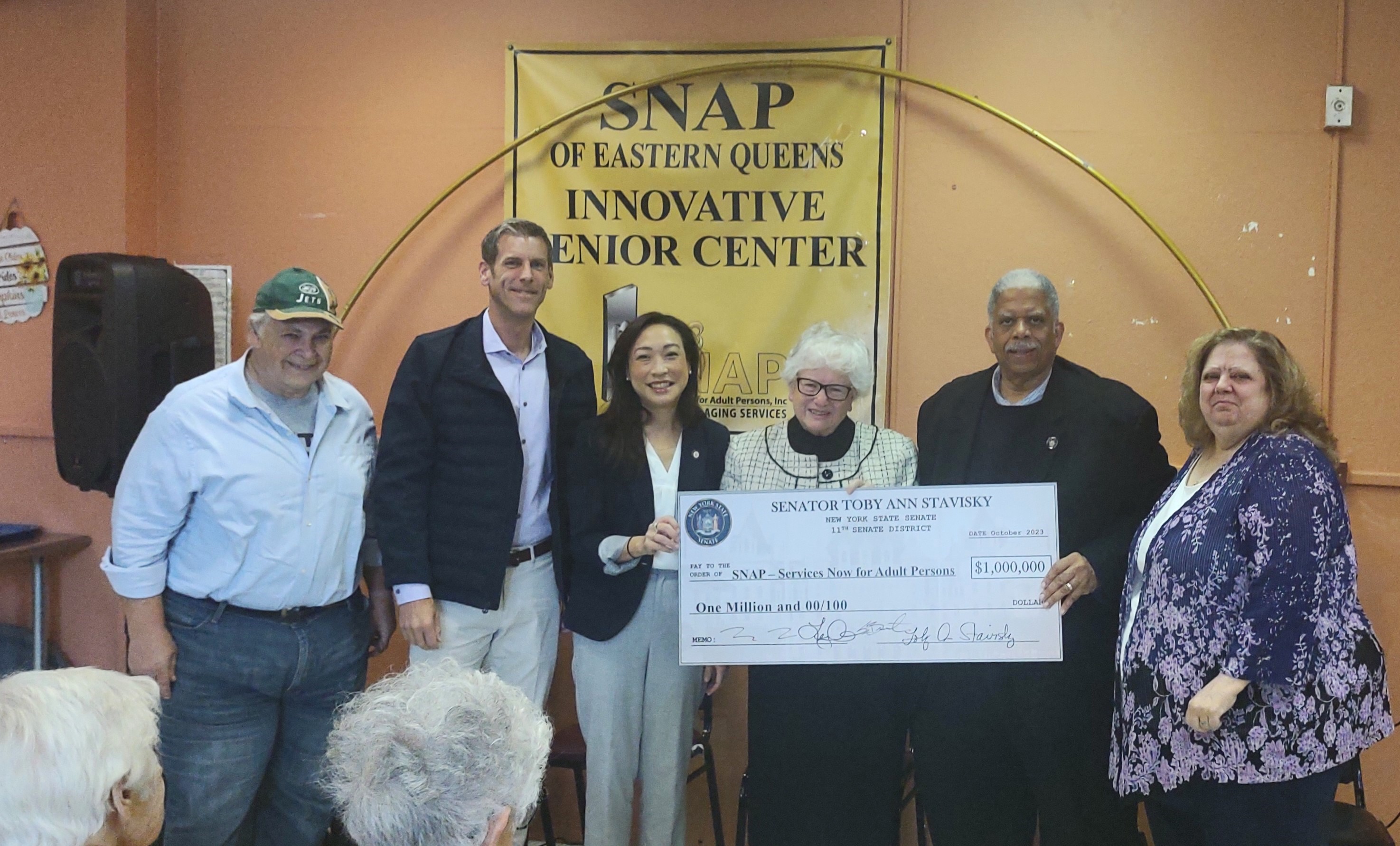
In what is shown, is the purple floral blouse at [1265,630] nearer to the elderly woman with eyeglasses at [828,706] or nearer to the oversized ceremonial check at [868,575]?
the oversized ceremonial check at [868,575]

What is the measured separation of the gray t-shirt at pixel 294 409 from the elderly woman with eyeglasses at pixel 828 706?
103cm

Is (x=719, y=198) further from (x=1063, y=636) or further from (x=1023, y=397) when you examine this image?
(x=1063, y=636)

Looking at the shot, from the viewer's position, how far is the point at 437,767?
1275mm

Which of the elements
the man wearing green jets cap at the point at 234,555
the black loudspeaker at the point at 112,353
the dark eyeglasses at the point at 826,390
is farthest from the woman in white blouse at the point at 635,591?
the black loudspeaker at the point at 112,353

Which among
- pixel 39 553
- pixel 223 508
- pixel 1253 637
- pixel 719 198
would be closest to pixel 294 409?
pixel 223 508

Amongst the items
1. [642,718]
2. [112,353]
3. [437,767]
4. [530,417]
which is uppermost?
[112,353]

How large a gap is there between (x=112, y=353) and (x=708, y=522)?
6.57ft

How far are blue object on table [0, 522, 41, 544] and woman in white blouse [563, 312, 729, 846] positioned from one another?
2.17 meters

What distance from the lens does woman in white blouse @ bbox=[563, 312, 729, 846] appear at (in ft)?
8.17

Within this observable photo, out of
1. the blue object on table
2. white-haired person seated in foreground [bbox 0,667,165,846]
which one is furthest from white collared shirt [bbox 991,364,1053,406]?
the blue object on table

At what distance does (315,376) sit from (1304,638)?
220 centimetres

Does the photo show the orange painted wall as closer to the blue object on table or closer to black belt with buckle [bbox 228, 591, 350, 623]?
the blue object on table

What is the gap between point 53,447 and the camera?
359 centimetres

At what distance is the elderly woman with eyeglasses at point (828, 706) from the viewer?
2424 mm
